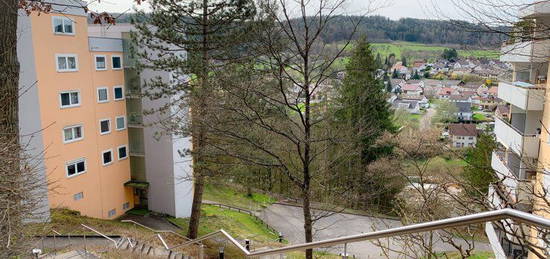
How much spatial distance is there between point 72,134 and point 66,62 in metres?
3.11

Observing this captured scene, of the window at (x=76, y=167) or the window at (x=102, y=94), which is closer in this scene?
the window at (x=76, y=167)

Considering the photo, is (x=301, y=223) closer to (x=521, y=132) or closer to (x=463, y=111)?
(x=463, y=111)

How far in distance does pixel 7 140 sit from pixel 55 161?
12.9 m

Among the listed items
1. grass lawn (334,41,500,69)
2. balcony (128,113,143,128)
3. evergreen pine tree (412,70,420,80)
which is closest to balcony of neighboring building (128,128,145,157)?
balcony (128,113,143,128)

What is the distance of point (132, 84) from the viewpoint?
20188mm

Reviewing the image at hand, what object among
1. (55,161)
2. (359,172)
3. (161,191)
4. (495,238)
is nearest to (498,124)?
(495,238)

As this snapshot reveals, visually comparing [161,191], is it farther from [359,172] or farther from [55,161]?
[359,172]

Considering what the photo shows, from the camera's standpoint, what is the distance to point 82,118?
58.4 ft

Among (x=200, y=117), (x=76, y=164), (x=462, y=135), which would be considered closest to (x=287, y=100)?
(x=200, y=117)

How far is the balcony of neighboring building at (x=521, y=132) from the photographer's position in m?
9.82

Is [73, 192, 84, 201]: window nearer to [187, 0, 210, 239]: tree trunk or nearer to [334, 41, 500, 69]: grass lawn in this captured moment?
[187, 0, 210, 239]: tree trunk

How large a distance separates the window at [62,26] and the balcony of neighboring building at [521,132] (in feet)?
53.5

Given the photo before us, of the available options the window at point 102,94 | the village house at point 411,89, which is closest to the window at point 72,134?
the window at point 102,94

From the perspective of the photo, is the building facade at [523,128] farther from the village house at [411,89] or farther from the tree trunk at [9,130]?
the village house at [411,89]
